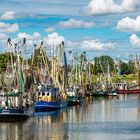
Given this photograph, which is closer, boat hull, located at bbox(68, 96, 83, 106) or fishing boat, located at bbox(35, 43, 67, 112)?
fishing boat, located at bbox(35, 43, 67, 112)

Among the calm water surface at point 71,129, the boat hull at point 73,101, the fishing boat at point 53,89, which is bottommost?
the calm water surface at point 71,129

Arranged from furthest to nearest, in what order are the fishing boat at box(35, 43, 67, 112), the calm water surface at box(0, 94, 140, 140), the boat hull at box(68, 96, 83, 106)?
the boat hull at box(68, 96, 83, 106), the fishing boat at box(35, 43, 67, 112), the calm water surface at box(0, 94, 140, 140)

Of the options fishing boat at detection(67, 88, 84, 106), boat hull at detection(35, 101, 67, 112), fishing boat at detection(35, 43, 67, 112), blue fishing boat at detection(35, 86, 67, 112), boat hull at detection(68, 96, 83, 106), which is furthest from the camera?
fishing boat at detection(67, 88, 84, 106)

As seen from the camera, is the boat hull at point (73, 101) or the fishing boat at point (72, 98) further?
the fishing boat at point (72, 98)

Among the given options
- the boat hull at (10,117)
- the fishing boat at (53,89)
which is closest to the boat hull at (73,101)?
the fishing boat at (53,89)

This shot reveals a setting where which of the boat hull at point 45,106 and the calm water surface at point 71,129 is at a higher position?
the boat hull at point 45,106

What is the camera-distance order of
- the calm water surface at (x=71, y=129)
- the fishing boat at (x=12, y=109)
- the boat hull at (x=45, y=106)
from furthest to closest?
the boat hull at (x=45, y=106)
the fishing boat at (x=12, y=109)
the calm water surface at (x=71, y=129)

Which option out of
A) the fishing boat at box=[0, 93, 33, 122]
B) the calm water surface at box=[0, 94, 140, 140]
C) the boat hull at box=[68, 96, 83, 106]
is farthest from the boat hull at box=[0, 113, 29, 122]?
the boat hull at box=[68, 96, 83, 106]

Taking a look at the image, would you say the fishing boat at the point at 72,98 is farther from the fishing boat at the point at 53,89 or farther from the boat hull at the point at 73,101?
the fishing boat at the point at 53,89

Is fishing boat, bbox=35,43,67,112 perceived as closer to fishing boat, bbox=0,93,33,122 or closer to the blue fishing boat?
the blue fishing boat

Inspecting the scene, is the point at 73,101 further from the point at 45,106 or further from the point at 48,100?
the point at 45,106

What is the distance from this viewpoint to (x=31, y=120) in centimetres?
9850

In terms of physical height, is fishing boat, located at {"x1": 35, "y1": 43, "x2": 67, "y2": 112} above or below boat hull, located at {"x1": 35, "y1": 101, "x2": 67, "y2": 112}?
above

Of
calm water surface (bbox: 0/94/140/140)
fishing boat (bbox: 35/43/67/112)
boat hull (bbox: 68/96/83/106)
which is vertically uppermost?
fishing boat (bbox: 35/43/67/112)
